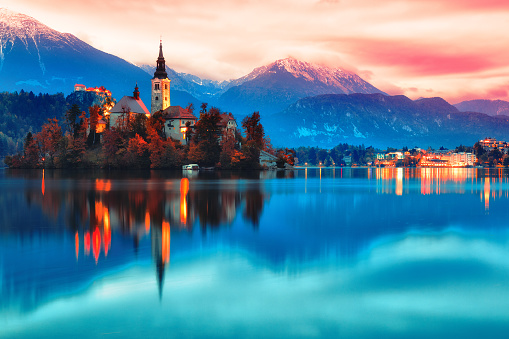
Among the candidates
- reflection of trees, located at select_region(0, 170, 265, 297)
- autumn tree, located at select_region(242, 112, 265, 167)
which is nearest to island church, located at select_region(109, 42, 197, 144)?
autumn tree, located at select_region(242, 112, 265, 167)

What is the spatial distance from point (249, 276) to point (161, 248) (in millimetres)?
6860

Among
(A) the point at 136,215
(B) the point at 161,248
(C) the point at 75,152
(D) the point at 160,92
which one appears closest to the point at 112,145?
(C) the point at 75,152

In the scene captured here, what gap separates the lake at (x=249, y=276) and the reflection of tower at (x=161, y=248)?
0.20 feet

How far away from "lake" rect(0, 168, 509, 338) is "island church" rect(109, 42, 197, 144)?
11617cm

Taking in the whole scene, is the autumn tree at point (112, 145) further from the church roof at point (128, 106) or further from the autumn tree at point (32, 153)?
the autumn tree at point (32, 153)

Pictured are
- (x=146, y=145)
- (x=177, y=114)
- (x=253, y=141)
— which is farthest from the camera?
(x=177, y=114)

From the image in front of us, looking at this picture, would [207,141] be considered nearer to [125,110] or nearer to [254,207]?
[125,110]

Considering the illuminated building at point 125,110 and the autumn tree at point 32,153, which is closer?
the illuminated building at point 125,110

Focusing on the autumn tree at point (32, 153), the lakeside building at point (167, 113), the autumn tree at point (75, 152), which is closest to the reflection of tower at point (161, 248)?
the lakeside building at point (167, 113)

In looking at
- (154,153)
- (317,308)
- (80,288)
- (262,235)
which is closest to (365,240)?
(262,235)

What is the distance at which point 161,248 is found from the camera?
24.0 meters

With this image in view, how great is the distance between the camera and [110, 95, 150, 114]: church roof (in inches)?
6250

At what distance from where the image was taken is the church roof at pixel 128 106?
159 m

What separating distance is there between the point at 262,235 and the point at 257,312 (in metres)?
14.4
